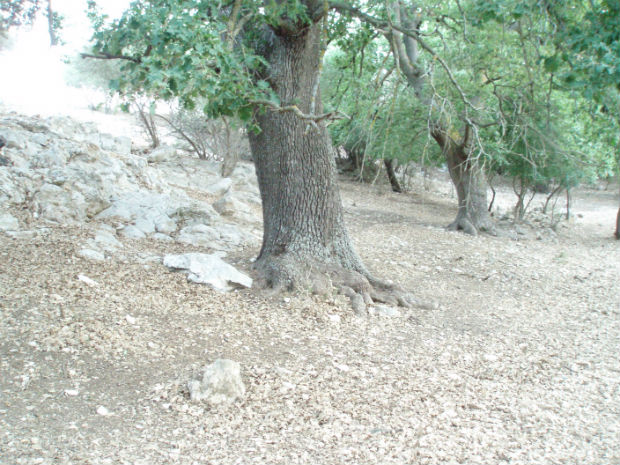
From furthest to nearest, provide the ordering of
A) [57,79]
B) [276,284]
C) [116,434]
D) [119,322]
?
1. [57,79]
2. [276,284]
3. [119,322]
4. [116,434]

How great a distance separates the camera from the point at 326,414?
3.17m

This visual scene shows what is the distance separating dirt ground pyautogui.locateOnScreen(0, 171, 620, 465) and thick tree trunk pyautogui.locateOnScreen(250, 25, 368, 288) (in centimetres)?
44

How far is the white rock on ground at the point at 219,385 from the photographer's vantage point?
3184 millimetres

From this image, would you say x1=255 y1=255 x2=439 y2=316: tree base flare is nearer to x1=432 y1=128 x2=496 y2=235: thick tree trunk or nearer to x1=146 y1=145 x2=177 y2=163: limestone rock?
x1=432 y1=128 x2=496 y2=235: thick tree trunk

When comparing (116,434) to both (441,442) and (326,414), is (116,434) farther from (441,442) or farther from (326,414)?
(441,442)

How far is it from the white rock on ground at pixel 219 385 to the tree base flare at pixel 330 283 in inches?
67.5

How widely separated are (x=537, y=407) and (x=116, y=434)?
2.53 meters

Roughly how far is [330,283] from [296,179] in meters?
1.05

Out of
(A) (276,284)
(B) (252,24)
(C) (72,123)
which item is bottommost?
(A) (276,284)

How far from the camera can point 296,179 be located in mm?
5094

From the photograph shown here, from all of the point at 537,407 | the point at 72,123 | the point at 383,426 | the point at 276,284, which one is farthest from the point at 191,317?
the point at 72,123

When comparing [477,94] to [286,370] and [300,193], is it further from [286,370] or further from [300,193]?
[286,370]

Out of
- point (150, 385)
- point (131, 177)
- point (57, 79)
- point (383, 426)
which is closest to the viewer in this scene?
point (383, 426)

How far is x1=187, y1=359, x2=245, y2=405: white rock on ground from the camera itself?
318 centimetres
